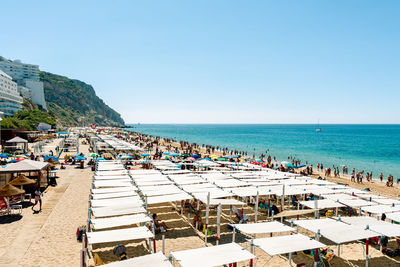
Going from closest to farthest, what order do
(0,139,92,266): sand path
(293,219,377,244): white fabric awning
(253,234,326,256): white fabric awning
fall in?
1. (253,234,326,256): white fabric awning
2. (293,219,377,244): white fabric awning
3. (0,139,92,266): sand path

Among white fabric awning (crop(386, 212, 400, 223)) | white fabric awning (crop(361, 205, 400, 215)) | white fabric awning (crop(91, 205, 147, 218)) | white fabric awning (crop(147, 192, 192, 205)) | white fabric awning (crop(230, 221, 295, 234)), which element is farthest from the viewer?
white fabric awning (crop(147, 192, 192, 205))

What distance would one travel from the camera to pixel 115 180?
614 inches

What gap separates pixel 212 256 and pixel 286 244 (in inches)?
96.9

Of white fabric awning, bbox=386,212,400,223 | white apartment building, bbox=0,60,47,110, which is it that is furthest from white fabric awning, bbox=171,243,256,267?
white apartment building, bbox=0,60,47,110

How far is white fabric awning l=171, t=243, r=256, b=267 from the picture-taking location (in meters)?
6.29

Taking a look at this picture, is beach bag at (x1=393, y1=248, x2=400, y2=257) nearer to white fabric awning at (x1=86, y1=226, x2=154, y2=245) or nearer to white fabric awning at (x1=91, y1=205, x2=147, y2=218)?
white fabric awning at (x1=86, y1=226, x2=154, y2=245)

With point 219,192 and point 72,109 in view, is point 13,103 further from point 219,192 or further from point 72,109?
point 219,192

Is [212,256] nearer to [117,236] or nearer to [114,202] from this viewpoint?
[117,236]

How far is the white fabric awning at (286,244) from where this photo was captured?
726 centimetres

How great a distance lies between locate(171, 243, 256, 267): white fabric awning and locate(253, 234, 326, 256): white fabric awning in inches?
29.2

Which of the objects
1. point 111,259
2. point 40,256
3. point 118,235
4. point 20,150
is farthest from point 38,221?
point 20,150

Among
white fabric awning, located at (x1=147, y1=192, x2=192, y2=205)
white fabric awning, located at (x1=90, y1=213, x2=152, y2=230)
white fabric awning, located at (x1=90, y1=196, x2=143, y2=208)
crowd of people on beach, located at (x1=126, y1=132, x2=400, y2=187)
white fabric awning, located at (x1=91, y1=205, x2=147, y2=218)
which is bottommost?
crowd of people on beach, located at (x1=126, y1=132, x2=400, y2=187)

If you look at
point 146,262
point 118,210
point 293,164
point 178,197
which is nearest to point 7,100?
point 293,164

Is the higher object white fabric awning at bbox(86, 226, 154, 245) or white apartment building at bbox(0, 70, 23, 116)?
white apartment building at bbox(0, 70, 23, 116)
